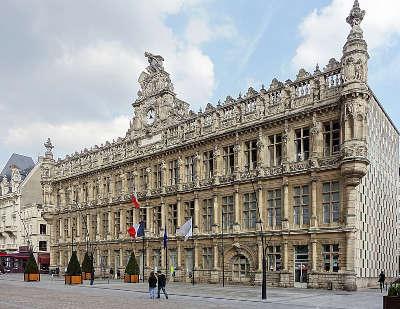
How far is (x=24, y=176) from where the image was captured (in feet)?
304

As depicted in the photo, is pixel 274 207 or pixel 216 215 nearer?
pixel 274 207

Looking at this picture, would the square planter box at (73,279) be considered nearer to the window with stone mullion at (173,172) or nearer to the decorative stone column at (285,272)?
the window with stone mullion at (173,172)

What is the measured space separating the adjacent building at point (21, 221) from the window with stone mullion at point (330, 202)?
5658 centimetres

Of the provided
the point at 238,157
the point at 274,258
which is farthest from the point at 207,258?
the point at 238,157

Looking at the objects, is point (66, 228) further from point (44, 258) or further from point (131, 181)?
point (131, 181)

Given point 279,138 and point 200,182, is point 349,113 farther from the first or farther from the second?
point 200,182

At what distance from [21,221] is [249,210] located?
54.3 meters

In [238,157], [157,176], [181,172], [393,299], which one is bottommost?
[393,299]

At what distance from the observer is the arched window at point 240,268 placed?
43.6 m

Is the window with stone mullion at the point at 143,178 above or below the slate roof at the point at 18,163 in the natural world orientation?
below

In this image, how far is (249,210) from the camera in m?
44.3

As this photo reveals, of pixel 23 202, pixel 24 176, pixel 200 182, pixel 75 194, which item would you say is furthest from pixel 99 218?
pixel 24 176

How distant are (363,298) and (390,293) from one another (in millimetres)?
A: 11762

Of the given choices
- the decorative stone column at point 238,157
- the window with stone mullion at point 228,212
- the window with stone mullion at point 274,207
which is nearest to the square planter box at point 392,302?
the window with stone mullion at point 274,207
